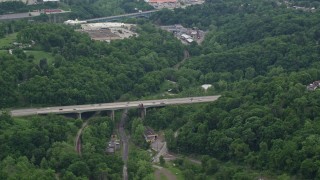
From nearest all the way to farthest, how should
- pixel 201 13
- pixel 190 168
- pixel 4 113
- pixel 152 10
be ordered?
pixel 190 168
pixel 4 113
pixel 201 13
pixel 152 10

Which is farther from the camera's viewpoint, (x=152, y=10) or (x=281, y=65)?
(x=152, y=10)

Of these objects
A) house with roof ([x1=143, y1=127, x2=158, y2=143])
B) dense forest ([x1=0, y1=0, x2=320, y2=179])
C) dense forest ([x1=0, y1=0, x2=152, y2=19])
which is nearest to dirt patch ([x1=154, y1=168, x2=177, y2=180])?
dense forest ([x1=0, y1=0, x2=320, y2=179])

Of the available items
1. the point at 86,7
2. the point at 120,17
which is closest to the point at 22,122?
the point at 86,7

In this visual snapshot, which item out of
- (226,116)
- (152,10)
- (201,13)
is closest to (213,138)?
(226,116)

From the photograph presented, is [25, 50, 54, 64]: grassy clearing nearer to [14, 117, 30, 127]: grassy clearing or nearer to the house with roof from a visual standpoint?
[14, 117, 30, 127]: grassy clearing

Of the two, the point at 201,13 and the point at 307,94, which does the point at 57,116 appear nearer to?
the point at 307,94

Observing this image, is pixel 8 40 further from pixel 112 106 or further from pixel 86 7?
pixel 86 7
